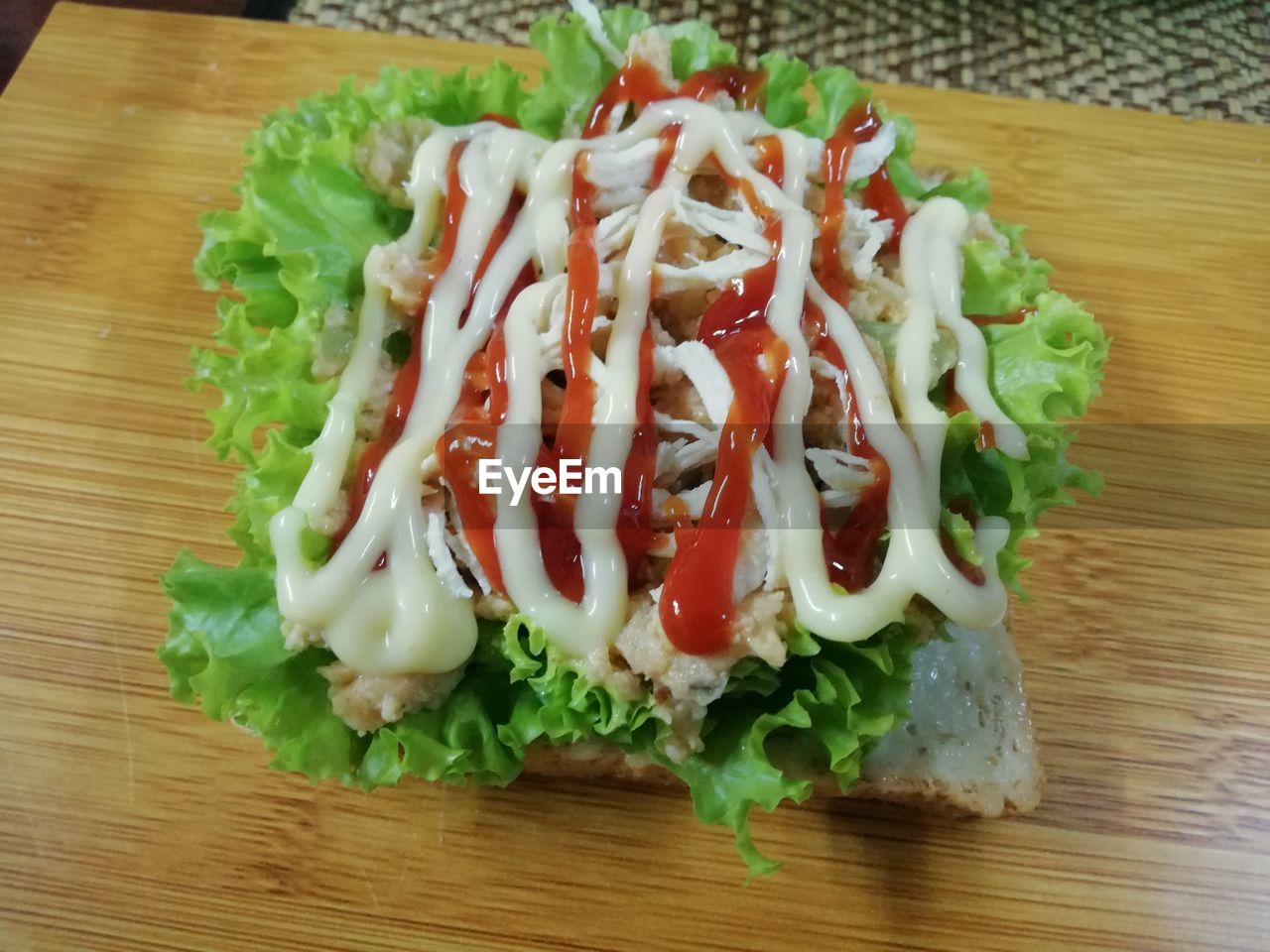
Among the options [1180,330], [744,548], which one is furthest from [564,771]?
[1180,330]

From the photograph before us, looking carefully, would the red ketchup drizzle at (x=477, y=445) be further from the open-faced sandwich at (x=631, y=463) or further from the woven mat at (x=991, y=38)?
the woven mat at (x=991, y=38)

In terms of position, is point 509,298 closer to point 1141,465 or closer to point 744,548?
point 744,548

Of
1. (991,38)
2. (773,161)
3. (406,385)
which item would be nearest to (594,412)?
(406,385)

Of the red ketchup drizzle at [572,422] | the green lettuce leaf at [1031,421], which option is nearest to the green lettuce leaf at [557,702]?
the red ketchup drizzle at [572,422]

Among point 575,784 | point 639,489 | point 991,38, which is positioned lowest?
point 575,784

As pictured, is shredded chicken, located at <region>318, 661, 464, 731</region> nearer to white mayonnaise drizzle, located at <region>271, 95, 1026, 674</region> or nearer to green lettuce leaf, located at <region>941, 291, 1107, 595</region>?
white mayonnaise drizzle, located at <region>271, 95, 1026, 674</region>

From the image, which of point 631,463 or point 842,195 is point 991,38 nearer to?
point 842,195
